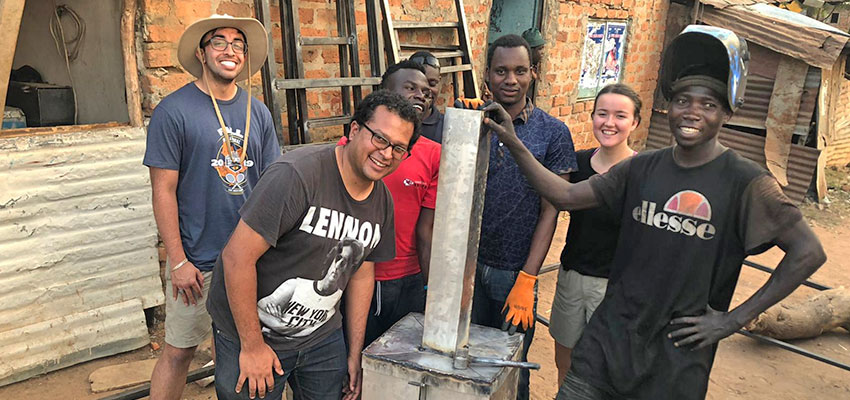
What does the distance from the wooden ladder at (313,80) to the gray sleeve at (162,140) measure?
4.46 ft

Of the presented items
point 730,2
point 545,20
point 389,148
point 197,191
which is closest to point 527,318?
point 389,148

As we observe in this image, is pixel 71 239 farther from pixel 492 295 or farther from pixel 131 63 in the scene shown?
pixel 492 295

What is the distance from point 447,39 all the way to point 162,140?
333 cm

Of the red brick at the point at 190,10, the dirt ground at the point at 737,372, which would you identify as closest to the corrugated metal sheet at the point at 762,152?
the dirt ground at the point at 737,372

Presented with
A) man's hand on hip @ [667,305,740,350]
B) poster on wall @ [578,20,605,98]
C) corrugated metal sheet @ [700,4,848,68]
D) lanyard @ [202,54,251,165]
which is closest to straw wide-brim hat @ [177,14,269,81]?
lanyard @ [202,54,251,165]

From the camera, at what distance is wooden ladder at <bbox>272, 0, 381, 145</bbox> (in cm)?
382

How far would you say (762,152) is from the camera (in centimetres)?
862

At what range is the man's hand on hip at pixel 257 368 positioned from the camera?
194 cm

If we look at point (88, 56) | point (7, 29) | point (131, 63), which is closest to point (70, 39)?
point (88, 56)

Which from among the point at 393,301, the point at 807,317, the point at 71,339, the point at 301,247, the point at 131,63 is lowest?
the point at 807,317

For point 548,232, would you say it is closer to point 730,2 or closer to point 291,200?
point 291,200

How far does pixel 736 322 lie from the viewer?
1803mm

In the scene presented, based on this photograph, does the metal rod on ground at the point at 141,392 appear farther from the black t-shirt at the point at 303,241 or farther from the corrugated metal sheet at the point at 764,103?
the corrugated metal sheet at the point at 764,103

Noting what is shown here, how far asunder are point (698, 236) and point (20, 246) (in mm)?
3336
